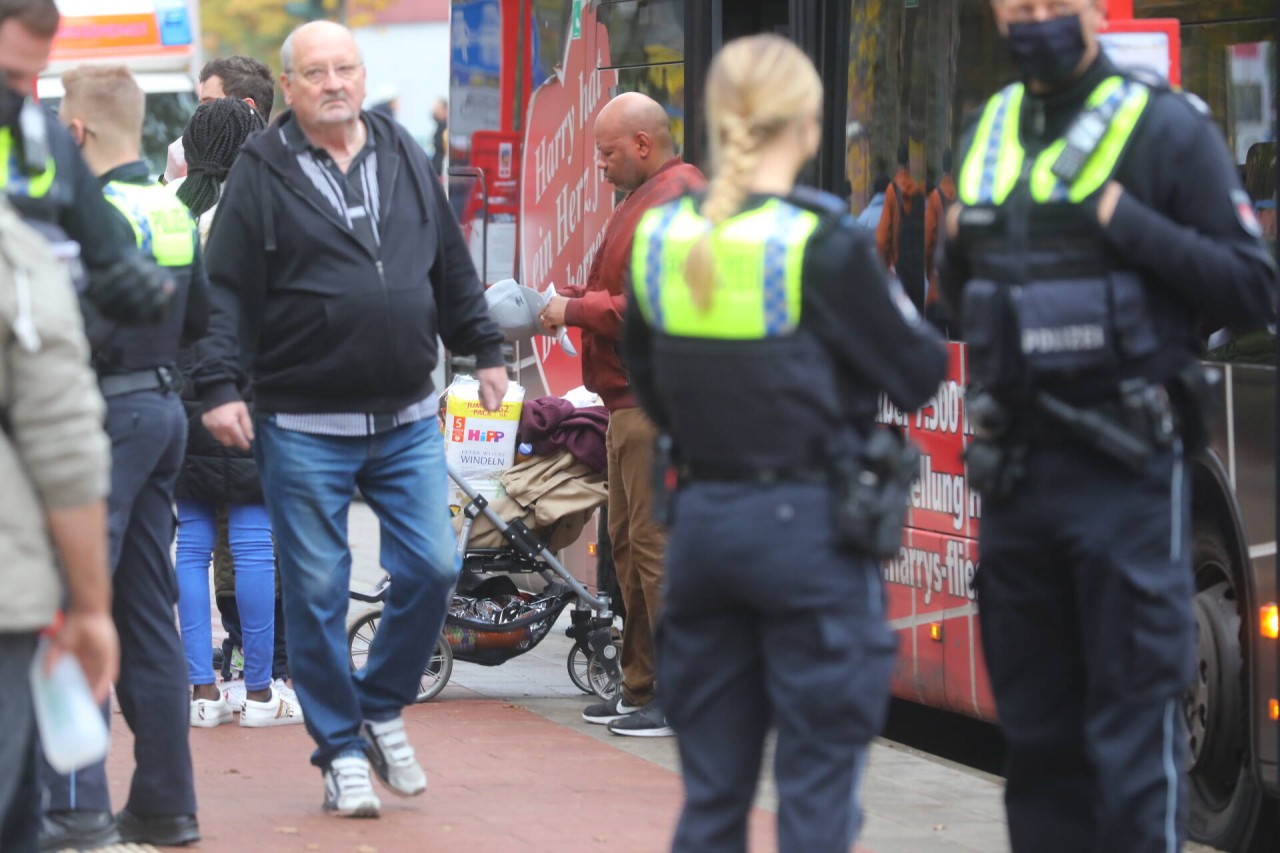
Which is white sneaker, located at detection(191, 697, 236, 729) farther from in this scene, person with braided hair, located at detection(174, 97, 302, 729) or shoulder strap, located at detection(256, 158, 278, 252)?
shoulder strap, located at detection(256, 158, 278, 252)

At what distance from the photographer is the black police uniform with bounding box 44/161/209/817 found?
5059 millimetres

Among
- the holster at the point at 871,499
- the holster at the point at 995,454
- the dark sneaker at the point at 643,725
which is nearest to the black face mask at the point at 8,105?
the holster at the point at 871,499

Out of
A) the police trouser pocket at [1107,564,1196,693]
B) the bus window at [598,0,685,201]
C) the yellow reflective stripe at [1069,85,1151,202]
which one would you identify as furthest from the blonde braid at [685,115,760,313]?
the bus window at [598,0,685,201]

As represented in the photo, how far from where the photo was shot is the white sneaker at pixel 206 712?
278 inches

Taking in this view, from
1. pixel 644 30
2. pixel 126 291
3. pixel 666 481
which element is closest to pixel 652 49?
pixel 644 30

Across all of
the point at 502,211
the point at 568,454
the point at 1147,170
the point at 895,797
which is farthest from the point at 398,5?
the point at 1147,170

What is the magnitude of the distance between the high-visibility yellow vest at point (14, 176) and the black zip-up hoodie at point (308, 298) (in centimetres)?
149

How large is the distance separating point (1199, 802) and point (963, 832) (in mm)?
684

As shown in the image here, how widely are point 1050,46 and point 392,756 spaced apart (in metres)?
2.71

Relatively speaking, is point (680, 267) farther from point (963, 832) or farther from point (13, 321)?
point (963, 832)

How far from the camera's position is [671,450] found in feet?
12.5

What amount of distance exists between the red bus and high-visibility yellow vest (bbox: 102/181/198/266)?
7.25ft

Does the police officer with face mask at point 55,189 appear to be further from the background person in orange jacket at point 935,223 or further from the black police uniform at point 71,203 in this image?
the background person in orange jacket at point 935,223

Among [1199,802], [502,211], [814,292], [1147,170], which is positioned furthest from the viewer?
[502,211]
